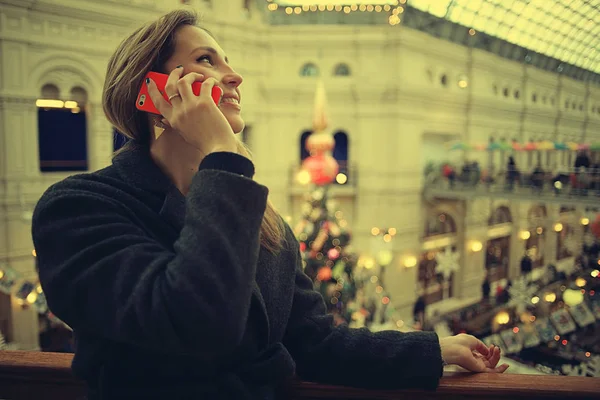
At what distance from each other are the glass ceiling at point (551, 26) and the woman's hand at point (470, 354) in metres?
3.79

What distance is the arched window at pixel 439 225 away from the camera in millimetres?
16562

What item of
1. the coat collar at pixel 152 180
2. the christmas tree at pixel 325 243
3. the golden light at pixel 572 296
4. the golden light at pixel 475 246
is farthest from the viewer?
the golden light at pixel 475 246

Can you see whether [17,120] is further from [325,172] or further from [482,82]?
[482,82]

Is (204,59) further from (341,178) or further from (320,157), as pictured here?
(341,178)

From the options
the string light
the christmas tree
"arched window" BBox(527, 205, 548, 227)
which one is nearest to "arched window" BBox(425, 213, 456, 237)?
"arched window" BBox(527, 205, 548, 227)

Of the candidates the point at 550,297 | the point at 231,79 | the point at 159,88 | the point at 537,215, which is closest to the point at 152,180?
the point at 159,88

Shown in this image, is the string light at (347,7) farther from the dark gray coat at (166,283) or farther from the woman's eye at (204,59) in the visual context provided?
the dark gray coat at (166,283)

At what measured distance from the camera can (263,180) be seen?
47.1 ft

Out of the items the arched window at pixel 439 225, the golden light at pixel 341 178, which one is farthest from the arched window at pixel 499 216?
the golden light at pixel 341 178

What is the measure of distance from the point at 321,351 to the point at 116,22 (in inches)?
388

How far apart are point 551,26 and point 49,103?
8.67 m

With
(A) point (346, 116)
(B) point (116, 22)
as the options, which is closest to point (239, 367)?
(B) point (116, 22)

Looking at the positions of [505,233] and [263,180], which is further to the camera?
[505,233]

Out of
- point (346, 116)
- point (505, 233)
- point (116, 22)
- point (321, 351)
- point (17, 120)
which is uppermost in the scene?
point (116, 22)
